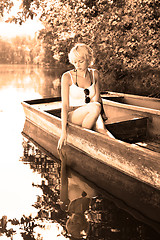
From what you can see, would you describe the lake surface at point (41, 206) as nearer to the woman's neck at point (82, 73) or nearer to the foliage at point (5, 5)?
the woman's neck at point (82, 73)

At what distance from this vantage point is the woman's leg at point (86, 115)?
377 cm

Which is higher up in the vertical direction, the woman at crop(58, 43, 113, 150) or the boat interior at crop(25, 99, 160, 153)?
the woman at crop(58, 43, 113, 150)

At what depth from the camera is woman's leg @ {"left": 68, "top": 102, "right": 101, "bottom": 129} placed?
12.4ft

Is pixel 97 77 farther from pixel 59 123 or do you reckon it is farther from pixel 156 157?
pixel 156 157

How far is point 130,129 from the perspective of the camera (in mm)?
4633

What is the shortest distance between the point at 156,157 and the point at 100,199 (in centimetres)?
87

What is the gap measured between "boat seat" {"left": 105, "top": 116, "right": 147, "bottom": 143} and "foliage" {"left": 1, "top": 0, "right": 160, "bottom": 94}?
2.45 meters

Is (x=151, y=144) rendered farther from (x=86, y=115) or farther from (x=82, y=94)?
(x=82, y=94)

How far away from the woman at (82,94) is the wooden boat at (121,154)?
18 cm

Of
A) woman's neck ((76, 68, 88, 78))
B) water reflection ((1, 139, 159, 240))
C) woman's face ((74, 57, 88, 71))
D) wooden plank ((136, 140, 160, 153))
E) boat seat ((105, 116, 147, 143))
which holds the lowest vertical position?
water reflection ((1, 139, 159, 240))

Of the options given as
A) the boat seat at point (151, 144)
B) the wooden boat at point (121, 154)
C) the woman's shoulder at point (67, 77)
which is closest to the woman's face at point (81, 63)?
the woman's shoulder at point (67, 77)

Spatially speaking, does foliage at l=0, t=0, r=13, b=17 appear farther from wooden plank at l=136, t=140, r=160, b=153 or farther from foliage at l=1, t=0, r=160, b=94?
wooden plank at l=136, t=140, r=160, b=153

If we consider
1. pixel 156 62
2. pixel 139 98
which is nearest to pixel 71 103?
pixel 139 98

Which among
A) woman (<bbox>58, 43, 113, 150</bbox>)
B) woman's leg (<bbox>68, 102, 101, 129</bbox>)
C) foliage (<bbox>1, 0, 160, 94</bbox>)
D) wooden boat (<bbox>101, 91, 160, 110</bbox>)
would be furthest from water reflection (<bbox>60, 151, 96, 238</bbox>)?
foliage (<bbox>1, 0, 160, 94</bbox>)
